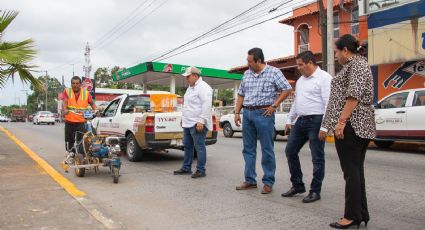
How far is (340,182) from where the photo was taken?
6535mm

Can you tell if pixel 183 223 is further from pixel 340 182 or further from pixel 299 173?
pixel 340 182

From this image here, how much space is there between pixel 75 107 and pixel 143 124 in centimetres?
147

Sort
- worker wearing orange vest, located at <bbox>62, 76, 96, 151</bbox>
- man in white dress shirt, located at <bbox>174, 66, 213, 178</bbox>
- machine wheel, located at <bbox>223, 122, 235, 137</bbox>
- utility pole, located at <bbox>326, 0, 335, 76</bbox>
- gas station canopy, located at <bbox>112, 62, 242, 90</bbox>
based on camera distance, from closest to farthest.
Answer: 1. man in white dress shirt, located at <bbox>174, 66, 213, 178</bbox>
2. worker wearing orange vest, located at <bbox>62, 76, 96, 151</bbox>
3. utility pole, located at <bbox>326, 0, 335, 76</bbox>
4. machine wheel, located at <bbox>223, 122, 235, 137</bbox>
5. gas station canopy, located at <bbox>112, 62, 242, 90</bbox>

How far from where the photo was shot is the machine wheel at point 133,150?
358 inches

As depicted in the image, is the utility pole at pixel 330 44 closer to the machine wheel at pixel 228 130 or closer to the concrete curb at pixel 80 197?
the machine wheel at pixel 228 130

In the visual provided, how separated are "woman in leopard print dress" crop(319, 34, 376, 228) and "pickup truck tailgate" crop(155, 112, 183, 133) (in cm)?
494

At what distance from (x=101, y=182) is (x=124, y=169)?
1409 millimetres

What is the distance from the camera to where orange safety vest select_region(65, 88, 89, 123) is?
7617mm

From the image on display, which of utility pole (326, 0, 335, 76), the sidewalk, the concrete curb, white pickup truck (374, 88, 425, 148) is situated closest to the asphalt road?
the concrete curb

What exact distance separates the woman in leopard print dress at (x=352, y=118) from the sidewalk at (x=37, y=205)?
2.48 m

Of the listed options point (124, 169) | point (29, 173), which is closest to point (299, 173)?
point (124, 169)

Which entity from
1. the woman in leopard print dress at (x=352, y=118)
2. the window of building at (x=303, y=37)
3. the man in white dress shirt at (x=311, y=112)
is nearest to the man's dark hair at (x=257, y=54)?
the man in white dress shirt at (x=311, y=112)

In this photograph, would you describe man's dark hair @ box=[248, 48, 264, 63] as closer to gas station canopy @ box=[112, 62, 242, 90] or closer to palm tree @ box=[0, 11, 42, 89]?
palm tree @ box=[0, 11, 42, 89]

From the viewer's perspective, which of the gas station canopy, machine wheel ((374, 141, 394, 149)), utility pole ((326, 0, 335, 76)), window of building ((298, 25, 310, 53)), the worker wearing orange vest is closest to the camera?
the worker wearing orange vest
